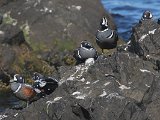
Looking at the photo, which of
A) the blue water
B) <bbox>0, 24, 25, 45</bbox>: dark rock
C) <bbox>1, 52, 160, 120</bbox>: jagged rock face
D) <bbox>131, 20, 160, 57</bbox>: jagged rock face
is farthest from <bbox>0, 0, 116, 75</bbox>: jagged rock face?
<bbox>1, 52, 160, 120</bbox>: jagged rock face

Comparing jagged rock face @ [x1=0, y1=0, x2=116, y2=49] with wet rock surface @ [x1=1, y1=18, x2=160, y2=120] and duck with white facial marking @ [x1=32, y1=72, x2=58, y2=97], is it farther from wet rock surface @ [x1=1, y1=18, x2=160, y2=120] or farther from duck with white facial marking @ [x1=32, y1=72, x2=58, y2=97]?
wet rock surface @ [x1=1, y1=18, x2=160, y2=120]

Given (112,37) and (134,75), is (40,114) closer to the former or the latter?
(134,75)

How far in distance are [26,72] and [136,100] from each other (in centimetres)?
1105

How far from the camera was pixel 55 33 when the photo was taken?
25.5 metres

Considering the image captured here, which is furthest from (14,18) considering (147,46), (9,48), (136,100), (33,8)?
(136,100)

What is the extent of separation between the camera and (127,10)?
39.0m

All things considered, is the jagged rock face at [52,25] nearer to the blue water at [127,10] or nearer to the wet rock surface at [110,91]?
the blue water at [127,10]

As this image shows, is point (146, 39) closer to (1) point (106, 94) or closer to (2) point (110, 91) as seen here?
(2) point (110, 91)

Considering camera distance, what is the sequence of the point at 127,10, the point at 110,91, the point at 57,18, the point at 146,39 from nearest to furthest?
the point at 110,91 < the point at 146,39 < the point at 57,18 < the point at 127,10

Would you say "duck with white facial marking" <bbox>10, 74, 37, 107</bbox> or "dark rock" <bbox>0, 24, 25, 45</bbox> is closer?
"duck with white facial marking" <bbox>10, 74, 37, 107</bbox>

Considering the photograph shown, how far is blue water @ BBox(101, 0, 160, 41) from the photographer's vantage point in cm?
3288

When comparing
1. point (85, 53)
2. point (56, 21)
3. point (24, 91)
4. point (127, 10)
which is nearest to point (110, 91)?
point (24, 91)

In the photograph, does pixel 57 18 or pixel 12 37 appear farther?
pixel 57 18

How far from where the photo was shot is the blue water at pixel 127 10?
32.9 meters
